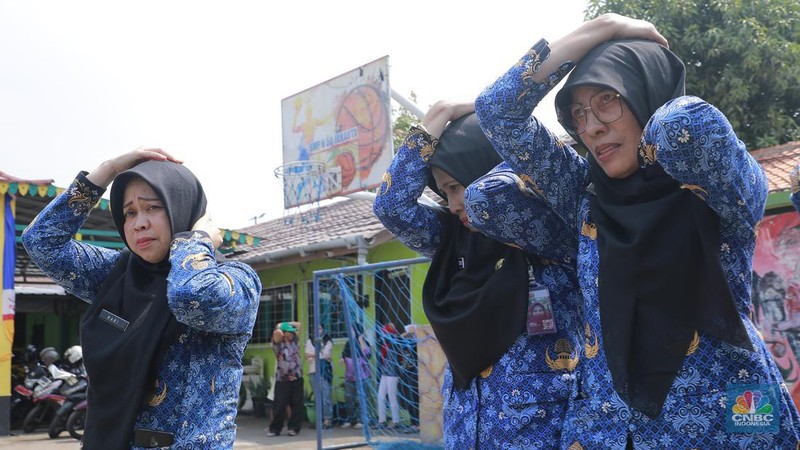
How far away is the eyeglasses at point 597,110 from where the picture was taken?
197 centimetres

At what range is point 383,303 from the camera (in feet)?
35.9

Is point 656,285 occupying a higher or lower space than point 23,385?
higher

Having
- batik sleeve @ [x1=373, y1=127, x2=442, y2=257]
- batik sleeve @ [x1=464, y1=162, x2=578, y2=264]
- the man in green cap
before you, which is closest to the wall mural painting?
batik sleeve @ [x1=373, y1=127, x2=442, y2=257]

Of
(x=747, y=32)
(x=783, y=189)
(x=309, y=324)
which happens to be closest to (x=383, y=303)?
(x=309, y=324)

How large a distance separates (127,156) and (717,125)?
2024 millimetres

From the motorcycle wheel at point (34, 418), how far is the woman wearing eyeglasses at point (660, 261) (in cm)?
1299

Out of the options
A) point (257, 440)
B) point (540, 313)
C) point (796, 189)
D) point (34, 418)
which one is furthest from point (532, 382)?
point (34, 418)

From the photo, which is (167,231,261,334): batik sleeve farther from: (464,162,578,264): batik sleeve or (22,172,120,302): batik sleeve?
(464,162,578,264): batik sleeve

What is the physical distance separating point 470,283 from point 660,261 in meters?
0.76

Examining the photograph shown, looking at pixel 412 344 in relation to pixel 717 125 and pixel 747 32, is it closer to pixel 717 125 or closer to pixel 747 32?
pixel 717 125

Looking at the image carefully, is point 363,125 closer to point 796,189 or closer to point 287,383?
point 287,383

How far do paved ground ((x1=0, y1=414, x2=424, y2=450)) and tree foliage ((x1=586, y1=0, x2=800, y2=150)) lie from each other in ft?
26.3

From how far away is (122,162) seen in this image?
284cm

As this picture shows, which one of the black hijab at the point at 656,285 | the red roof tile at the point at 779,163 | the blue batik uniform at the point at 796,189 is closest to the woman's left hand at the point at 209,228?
the black hijab at the point at 656,285
